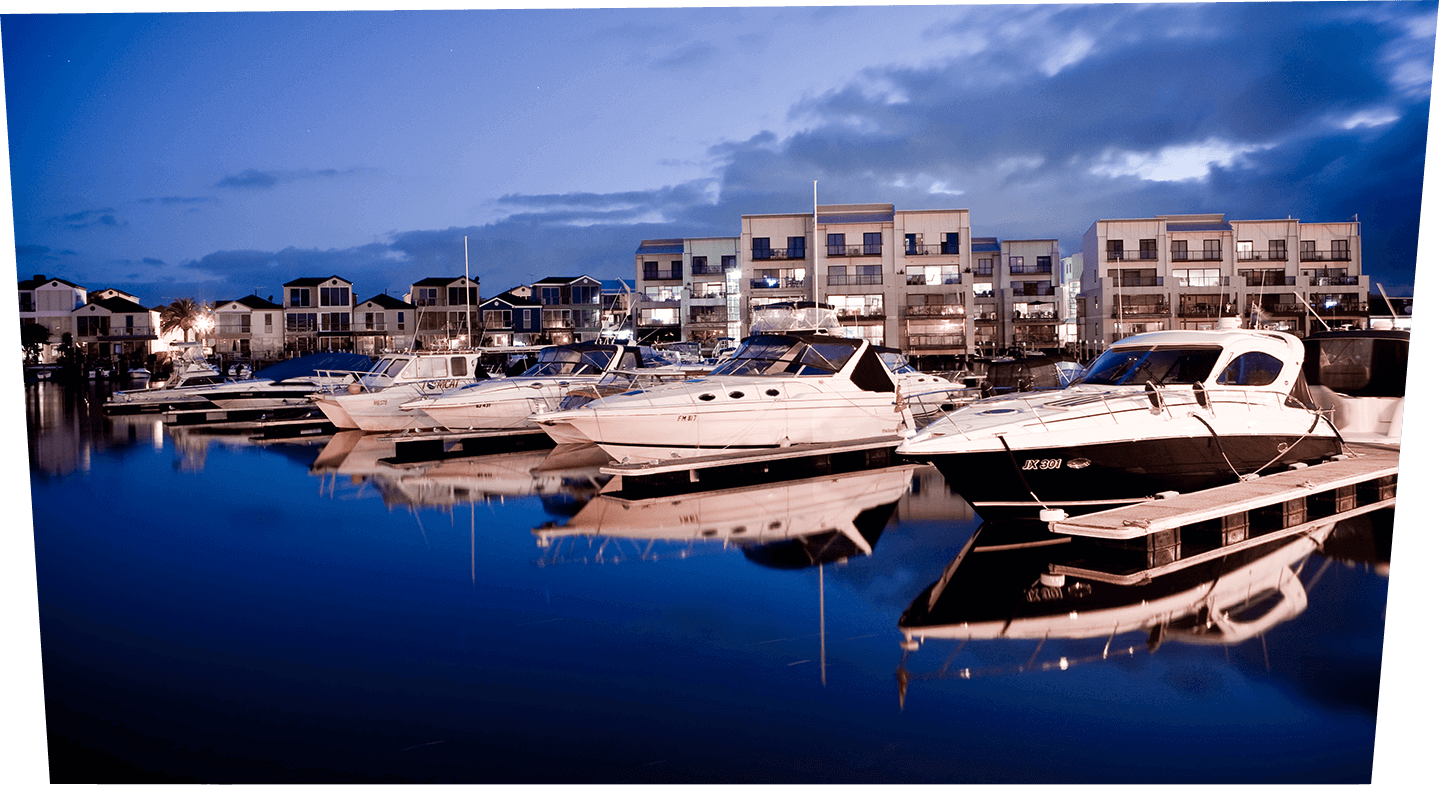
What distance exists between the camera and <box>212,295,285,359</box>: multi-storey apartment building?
6612cm

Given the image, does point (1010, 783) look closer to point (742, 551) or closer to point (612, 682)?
point (612, 682)

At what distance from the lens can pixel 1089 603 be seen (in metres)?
6.65

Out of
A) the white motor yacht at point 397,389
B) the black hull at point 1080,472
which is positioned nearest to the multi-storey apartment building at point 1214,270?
the white motor yacht at point 397,389

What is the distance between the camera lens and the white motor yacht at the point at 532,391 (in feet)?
58.6

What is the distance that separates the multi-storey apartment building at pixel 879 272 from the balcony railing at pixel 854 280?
0.06m

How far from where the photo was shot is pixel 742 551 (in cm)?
870

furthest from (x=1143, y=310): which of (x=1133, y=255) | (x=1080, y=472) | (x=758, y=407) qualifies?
(x=1080, y=472)

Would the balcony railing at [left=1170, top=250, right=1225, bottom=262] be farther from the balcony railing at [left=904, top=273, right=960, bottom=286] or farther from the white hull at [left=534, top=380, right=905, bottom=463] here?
the white hull at [left=534, top=380, right=905, bottom=463]

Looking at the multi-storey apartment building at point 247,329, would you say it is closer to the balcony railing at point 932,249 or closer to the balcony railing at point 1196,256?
the balcony railing at point 932,249

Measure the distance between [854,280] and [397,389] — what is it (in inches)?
1401

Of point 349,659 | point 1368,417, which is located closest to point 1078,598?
point 349,659

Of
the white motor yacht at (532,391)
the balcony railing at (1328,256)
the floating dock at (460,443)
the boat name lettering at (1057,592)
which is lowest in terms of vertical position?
the boat name lettering at (1057,592)

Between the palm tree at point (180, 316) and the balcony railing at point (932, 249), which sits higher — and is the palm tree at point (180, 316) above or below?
below

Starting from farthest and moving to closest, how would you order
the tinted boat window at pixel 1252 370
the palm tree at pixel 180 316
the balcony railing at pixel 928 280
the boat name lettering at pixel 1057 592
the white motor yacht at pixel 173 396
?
the palm tree at pixel 180 316
the balcony railing at pixel 928 280
the white motor yacht at pixel 173 396
the tinted boat window at pixel 1252 370
the boat name lettering at pixel 1057 592
